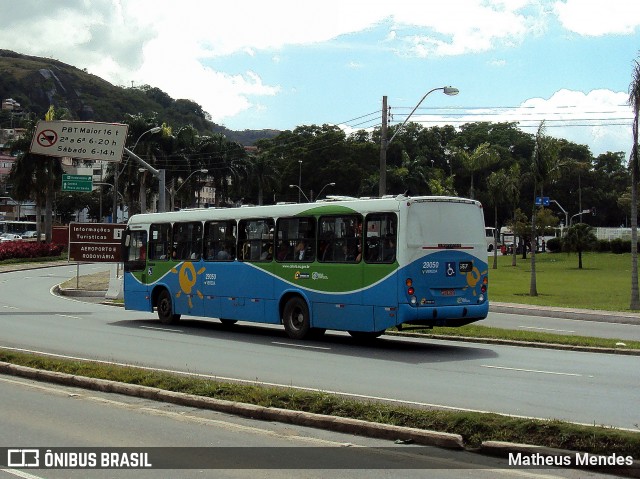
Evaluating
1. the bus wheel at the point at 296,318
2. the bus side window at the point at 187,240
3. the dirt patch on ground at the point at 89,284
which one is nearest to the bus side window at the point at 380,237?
the bus wheel at the point at 296,318

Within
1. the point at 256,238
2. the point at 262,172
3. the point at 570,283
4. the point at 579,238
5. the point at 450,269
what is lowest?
the point at 570,283

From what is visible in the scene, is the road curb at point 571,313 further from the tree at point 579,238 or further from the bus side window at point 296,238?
the tree at point 579,238

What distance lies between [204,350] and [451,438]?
10.5 meters

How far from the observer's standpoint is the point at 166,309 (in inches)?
974

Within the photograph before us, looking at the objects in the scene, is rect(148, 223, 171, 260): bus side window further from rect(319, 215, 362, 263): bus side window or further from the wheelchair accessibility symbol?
the wheelchair accessibility symbol

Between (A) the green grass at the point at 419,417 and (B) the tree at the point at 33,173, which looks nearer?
(A) the green grass at the point at 419,417

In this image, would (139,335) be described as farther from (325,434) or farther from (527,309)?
(527,309)

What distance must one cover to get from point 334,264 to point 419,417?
10109mm

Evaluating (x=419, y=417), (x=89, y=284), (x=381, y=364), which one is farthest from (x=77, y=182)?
(x=419, y=417)

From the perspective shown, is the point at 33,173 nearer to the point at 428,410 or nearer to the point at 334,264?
the point at 334,264

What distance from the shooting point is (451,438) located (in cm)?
827

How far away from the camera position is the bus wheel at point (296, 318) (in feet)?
65.1

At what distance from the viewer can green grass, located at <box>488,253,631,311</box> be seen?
3697 centimetres

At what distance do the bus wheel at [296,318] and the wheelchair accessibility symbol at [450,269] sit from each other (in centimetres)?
365
